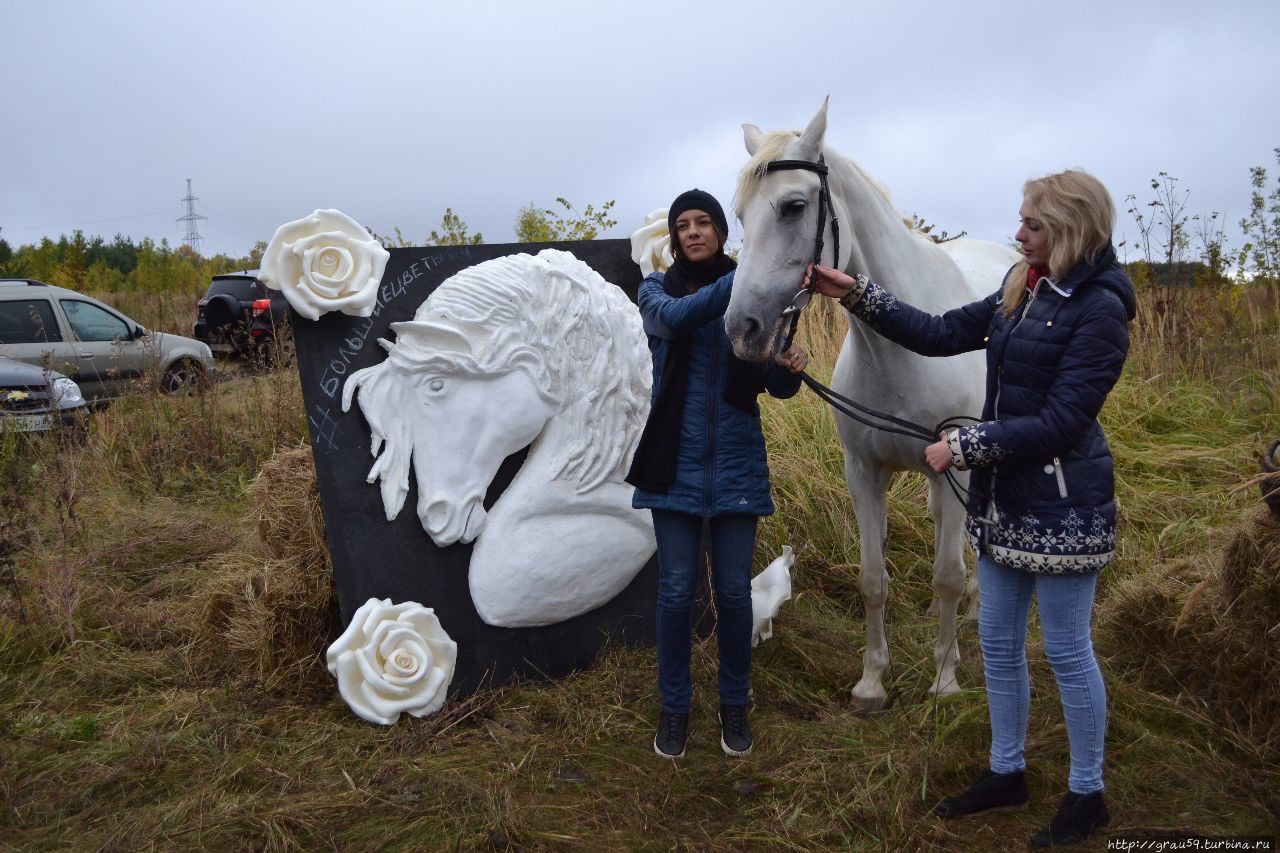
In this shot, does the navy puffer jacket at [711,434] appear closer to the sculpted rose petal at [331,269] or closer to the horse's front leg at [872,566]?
the horse's front leg at [872,566]

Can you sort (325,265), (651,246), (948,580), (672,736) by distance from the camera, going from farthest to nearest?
1. (651,246)
2. (948,580)
3. (325,265)
4. (672,736)

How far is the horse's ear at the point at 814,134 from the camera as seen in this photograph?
2.59m

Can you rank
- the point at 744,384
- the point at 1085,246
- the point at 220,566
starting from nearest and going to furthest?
the point at 1085,246, the point at 744,384, the point at 220,566

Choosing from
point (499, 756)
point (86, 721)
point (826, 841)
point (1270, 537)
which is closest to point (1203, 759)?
point (1270, 537)

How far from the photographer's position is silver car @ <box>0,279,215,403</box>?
856cm

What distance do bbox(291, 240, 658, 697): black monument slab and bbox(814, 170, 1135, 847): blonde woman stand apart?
4.96 feet

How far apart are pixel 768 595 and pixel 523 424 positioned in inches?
48.6

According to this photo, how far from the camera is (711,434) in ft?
9.24

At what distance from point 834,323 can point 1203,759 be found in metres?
4.25

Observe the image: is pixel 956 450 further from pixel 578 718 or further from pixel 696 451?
pixel 578 718

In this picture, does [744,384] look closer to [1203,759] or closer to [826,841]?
[826,841]

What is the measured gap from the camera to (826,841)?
8.21ft

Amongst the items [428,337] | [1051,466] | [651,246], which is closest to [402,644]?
[428,337]

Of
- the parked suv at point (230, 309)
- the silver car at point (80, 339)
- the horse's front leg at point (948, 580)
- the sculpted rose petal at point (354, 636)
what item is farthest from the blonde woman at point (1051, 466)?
the silver car at point (80, 339)
